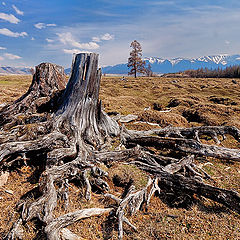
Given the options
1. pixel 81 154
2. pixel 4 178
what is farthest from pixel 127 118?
pixel 4 178

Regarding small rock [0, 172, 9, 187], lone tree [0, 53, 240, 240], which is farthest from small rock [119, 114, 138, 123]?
small rock [0, 172, 9, 187]

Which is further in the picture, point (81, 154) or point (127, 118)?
point (127, 118)

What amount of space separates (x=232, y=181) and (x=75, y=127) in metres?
6.96

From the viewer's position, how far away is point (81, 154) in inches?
247

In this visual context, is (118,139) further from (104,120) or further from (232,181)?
(232,181)

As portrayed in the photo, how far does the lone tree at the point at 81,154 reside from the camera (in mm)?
4491

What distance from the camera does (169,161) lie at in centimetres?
691

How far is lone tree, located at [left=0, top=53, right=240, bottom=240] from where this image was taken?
4.49 meters

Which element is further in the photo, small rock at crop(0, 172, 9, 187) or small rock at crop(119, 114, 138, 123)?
small rock at crop(119, 114, 138, 123)

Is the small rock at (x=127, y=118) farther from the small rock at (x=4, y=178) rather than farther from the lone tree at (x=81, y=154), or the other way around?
the small rock at (x=4, y=178)

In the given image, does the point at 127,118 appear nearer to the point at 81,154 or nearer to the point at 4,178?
the point at 81,154

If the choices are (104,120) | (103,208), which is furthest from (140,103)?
(103,208)

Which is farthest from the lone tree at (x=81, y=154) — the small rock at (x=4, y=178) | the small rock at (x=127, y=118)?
the small rock at (x=127, y=118)

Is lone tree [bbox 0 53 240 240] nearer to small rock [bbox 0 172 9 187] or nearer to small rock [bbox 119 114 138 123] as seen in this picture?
small rock [bbox 0 172 9 187]
